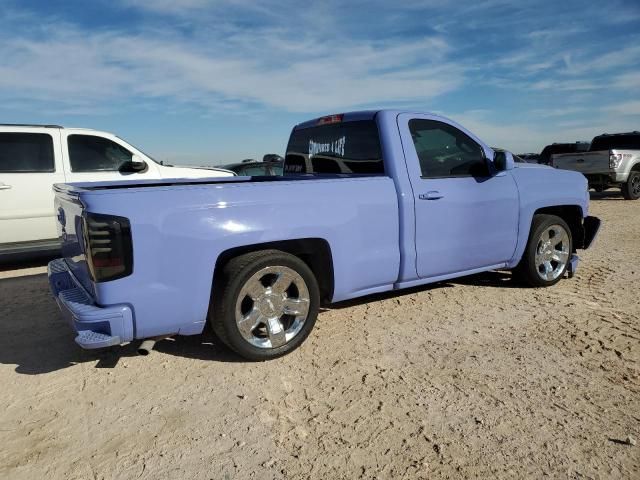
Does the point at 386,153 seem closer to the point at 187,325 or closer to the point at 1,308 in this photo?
the point at 187,325

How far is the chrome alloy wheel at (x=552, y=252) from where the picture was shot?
5.09 meters

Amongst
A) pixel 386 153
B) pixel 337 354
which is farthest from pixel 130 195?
pixel 386 153

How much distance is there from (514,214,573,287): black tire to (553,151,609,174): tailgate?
396 inches

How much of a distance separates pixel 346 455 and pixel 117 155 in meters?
6.47

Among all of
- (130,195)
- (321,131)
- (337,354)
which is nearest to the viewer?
(130,195)

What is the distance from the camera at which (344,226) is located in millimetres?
3625

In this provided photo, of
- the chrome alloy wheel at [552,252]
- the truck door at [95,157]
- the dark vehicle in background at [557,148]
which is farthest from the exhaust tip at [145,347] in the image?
the dark vehicle in background at [557,148]

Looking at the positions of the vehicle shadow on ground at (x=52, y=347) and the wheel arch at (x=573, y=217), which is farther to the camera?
the wheel arch at (x=573, y=217)

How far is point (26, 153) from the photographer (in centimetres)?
668

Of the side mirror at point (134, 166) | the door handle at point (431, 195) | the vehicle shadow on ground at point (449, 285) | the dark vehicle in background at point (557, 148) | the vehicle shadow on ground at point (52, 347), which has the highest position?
the dark vehicle in background at point (557, 148)

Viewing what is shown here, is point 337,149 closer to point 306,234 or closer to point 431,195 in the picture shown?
point 431,195

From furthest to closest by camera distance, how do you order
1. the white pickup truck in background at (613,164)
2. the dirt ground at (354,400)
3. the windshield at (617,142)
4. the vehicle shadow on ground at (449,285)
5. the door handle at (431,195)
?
the windshield at (617,142) → the white pickup truck in background at (613,164) → the vehicle shadow on ground at (449,285) → the door handle at (431,195) → the dirt ground at (354,400)

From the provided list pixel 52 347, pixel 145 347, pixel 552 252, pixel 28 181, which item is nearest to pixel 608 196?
pixel 552 252

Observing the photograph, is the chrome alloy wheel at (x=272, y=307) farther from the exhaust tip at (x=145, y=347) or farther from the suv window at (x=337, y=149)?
the suv window at (x=337, y=149)
